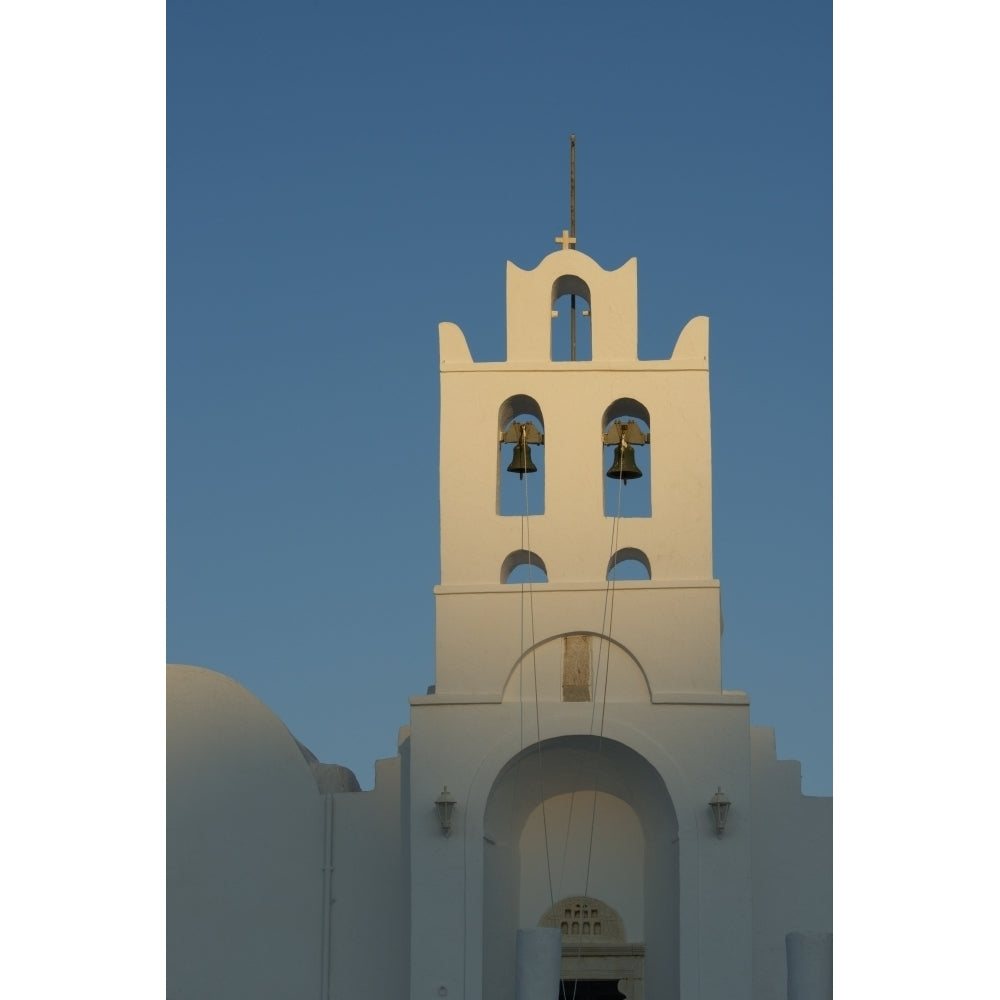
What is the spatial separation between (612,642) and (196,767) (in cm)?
466

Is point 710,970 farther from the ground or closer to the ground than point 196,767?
closer to the ground

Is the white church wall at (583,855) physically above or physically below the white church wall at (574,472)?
below

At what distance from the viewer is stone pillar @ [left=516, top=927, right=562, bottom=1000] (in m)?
18.1

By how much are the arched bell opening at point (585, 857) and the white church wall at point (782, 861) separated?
1050 millimetres

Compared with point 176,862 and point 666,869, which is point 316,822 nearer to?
point 176,862

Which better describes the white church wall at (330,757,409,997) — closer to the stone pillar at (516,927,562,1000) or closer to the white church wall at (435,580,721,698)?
the white church wall at (435,580,721,698)

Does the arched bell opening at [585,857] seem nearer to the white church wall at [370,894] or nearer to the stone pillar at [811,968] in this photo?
the white church wall at [370,894]

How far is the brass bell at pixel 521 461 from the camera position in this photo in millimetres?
20500

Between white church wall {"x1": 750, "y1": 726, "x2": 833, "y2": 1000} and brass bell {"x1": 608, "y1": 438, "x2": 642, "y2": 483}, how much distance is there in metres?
2.90

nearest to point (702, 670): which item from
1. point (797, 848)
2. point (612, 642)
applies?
point (612, 642)

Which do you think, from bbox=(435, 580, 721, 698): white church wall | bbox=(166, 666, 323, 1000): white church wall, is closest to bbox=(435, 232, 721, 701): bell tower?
bbox=(435, 580, 721, 698): white church wall

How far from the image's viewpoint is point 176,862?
20.8 meters

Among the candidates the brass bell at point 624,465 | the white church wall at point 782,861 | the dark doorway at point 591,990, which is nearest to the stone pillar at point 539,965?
the dark doorway at point 591,990

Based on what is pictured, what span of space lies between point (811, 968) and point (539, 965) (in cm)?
247
